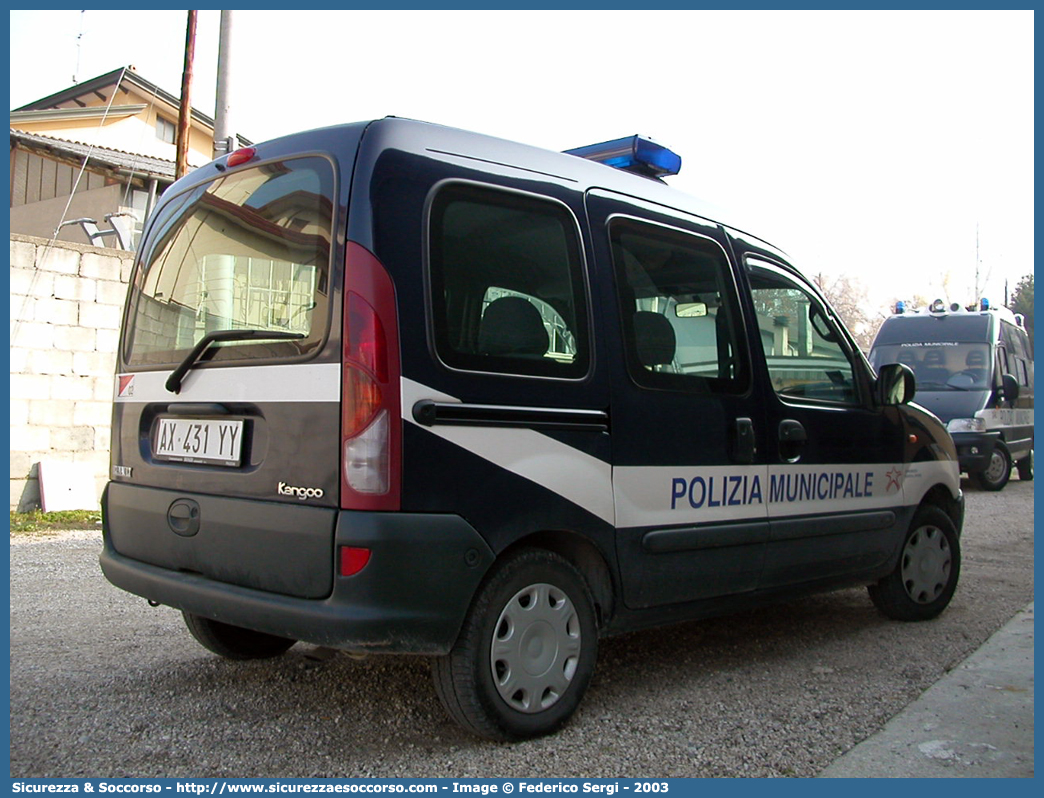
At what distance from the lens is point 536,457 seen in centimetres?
331

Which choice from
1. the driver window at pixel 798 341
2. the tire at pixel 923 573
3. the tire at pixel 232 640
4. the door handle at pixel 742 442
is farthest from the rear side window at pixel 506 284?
the tire at pixel 923 573

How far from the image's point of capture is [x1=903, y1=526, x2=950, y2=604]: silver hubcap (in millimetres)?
5191

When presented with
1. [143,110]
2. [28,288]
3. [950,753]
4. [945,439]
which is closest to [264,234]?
[950,753]

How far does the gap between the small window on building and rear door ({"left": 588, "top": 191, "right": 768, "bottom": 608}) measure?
28131mm

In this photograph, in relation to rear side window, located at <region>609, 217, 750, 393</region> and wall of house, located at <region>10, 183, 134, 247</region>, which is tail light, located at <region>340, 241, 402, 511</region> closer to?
rear side window, located at <region>609, 217, 750, 393</region>

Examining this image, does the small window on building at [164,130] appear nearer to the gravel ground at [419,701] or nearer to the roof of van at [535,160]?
the gravel ground at [419,701]

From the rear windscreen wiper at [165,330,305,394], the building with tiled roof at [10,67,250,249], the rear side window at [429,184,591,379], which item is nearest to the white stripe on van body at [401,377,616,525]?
the rear side window at [429,184,591,379]

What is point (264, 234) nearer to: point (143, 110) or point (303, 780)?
point (303, 780)

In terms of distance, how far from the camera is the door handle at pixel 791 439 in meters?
4.32

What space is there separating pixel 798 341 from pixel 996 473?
408 inches

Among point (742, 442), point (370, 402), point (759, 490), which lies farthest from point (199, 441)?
point (759, 490)

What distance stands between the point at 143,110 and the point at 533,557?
28.1 meters

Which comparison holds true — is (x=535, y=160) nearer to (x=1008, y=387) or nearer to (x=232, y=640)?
(x=232, y=640)

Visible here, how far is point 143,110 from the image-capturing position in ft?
91.4
